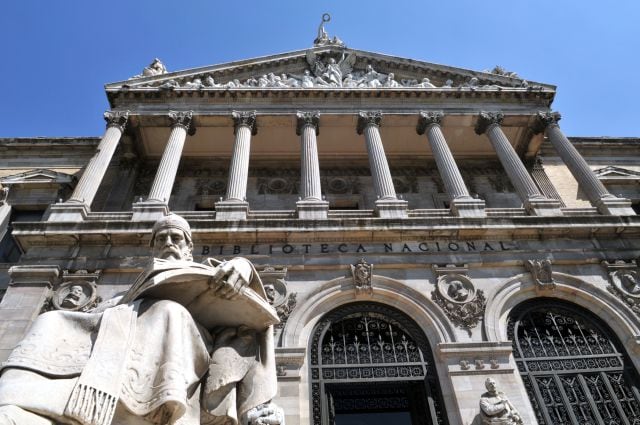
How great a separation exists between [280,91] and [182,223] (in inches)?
539

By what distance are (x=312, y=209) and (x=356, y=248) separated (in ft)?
5.86

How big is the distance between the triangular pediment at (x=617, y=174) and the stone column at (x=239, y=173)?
1366 centimetres

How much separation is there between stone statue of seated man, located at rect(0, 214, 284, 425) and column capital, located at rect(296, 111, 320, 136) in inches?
496

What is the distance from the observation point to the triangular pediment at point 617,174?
18.6 meters

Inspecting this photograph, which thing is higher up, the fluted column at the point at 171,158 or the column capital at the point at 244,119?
the column capital at the point at 244,119

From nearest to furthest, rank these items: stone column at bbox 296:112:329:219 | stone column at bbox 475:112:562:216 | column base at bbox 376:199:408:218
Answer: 1. column base at bbox 376:199:408:218
2. stone column at bbox 296:112:329:219
3. stone column at bbox 475:112:562:216

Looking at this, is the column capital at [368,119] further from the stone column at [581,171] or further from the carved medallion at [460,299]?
the carved medallion at [460,299]

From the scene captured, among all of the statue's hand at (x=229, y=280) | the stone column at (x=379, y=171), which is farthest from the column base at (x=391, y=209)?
the statue's hand at (x=229, y=280)

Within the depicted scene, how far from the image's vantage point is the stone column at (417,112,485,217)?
508 inches

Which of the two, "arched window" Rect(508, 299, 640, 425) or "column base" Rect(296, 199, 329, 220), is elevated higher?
"column base" Rect(296, 199, 329, 220)

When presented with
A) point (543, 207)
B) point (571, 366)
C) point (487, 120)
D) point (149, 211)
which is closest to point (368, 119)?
point (487, 120)

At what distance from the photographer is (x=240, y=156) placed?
14734 millimetres

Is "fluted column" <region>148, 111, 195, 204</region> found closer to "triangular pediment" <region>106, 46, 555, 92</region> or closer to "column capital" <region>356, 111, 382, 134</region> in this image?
"triangular pediment" <region>106, 46, 555, 92</region>

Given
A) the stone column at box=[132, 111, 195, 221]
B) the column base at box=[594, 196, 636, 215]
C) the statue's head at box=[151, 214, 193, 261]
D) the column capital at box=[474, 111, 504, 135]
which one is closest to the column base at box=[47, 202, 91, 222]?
the stone column at box=[132, 111, 195, 221]
